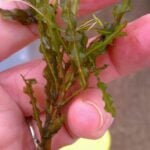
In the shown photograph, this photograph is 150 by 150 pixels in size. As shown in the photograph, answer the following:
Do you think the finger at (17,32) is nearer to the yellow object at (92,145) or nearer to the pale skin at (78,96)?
the pale skin at (78,96)

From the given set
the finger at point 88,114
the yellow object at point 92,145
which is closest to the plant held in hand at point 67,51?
the finger at point 88,114

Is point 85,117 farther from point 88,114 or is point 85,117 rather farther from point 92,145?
point 92,145

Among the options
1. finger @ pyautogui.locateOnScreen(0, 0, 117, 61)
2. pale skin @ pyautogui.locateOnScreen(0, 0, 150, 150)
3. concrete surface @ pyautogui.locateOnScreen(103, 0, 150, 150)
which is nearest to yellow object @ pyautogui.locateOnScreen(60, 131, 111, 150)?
concrete surface @ pyautogui.locateOnScreen(103, 0, 150, 150)

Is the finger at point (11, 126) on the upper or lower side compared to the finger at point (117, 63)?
lower

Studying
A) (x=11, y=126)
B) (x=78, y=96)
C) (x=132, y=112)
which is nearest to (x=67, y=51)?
(x=78, y=96)

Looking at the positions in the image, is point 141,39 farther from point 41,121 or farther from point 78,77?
point 41,121

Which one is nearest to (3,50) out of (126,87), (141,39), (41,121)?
(41,121)
